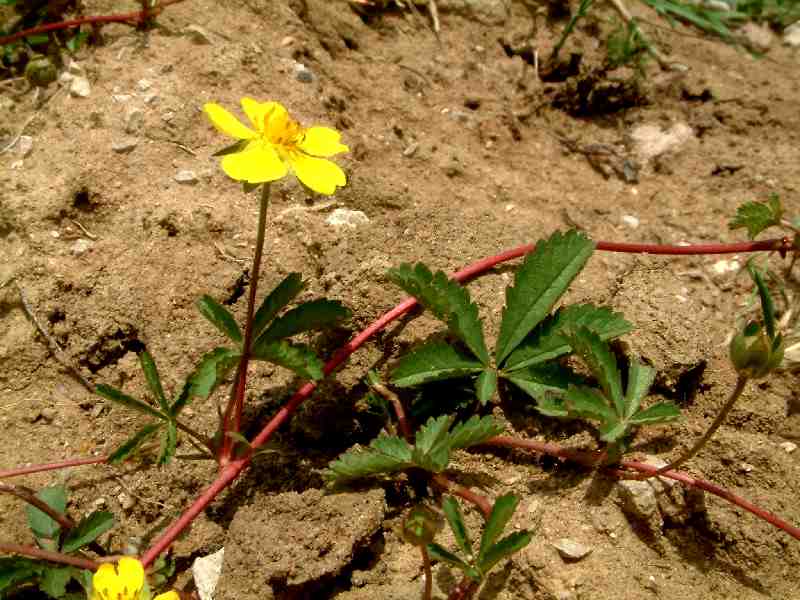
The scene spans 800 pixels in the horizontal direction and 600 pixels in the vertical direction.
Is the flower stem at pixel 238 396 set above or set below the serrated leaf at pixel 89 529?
above

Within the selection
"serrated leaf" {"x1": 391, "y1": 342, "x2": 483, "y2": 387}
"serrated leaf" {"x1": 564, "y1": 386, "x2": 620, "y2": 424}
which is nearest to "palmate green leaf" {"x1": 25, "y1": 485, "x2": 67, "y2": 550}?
"serrated leaf" {"x1": 391, "y1": 342, "x2": 483, "y2": 387}

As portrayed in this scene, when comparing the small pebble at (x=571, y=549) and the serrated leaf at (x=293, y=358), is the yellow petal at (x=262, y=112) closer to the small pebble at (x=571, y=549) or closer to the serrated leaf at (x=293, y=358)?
the serrated leaf at (x=293, y=358)

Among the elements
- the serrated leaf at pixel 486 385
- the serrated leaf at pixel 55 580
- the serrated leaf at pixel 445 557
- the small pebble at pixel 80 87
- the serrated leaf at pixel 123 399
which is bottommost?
the serrated leaf at pixel 55 580

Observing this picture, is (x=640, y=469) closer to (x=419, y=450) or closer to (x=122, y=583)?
(x=419, y=450)

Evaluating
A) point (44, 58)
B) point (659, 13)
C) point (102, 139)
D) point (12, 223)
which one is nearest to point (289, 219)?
point (102, 139)

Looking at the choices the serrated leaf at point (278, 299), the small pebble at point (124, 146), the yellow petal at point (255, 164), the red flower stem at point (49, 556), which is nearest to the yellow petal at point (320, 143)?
the yellow petal at point (255, 164)

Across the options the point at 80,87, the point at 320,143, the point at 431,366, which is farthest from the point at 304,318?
the point at 80,87
